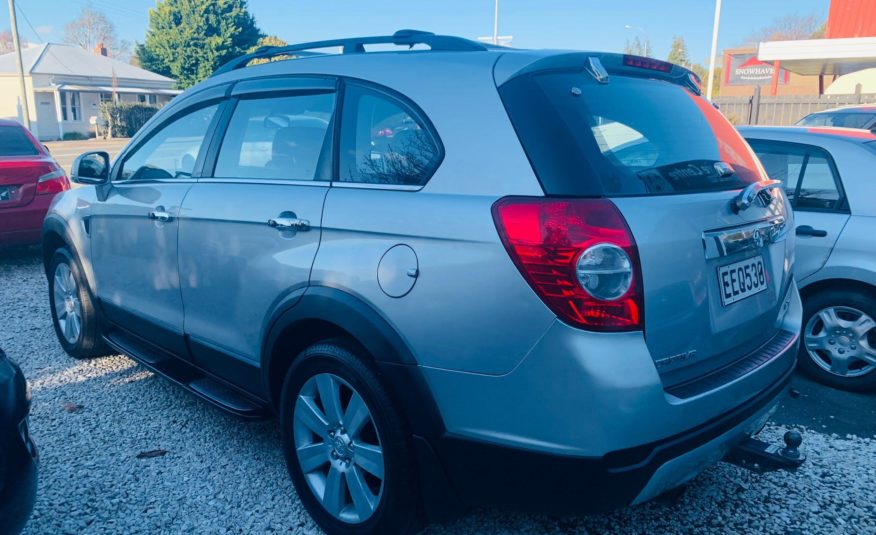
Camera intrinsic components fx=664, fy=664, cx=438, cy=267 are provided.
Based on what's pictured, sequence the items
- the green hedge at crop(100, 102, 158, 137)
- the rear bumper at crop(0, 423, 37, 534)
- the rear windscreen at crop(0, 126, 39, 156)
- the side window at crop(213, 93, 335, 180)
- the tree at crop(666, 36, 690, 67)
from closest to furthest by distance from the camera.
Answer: the rear bumper at crop(0, 423, 37, 534)
the side window at crop(213, 93, 335, 180)
the rear windscreen at crop(0, 126, 39, 156)
the green hedge at crop(100, 102, 158, 137)
the tree at crop(666, 36, 690, 67)

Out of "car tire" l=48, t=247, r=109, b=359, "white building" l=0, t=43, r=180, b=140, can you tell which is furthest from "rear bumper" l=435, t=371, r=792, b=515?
"white building" l=0, t=43, r=180, b=140

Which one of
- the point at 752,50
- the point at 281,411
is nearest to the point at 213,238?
the point at 281,411

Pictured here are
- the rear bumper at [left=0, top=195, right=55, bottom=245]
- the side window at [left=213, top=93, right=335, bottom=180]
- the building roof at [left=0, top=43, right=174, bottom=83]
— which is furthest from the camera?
the building roof at [left=0, top=43, right=174, bottom=83]

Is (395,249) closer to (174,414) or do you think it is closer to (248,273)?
(248,273)

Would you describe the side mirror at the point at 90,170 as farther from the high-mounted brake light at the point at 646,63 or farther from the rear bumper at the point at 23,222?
the rear bumper at the point at 23,222

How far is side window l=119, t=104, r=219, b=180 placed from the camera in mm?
3494

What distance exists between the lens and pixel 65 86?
4325 centimetres

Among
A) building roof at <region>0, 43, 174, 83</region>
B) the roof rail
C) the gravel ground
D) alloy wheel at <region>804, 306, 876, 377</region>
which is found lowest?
the gravel ground

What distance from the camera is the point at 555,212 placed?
78.2 inches

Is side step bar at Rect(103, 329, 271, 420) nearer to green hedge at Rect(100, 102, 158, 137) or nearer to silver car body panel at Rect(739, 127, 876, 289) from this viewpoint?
silver car body panel at Rect(739, 127, 876, 289)

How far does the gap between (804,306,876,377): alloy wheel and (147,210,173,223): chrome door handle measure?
3946mm

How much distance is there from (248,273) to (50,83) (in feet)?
160

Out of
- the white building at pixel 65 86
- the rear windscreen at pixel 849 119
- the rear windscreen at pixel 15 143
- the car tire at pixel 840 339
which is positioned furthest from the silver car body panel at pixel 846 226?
the white building at pixel 65 86

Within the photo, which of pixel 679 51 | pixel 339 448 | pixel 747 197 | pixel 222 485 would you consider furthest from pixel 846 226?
pixel 679 51
